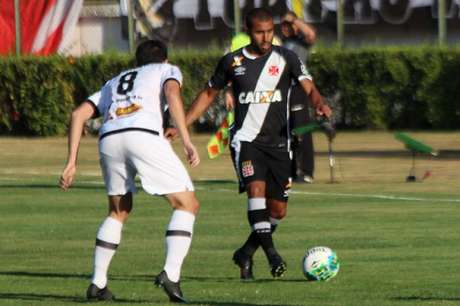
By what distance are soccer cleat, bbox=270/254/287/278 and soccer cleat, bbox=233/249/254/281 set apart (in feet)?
0.94

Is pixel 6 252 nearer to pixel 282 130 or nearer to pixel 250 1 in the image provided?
pixel 282 130

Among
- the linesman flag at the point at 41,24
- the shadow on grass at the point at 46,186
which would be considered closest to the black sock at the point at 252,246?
the shadow on grass at the point at 46,186

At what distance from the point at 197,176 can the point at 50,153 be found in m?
6.21

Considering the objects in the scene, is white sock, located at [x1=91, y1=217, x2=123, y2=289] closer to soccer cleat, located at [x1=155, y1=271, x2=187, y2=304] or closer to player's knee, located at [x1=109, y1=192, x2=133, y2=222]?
player's knee, located at [x1=109, y1=192, x2=133, y2=222]

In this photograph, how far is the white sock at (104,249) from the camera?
11.2 metres

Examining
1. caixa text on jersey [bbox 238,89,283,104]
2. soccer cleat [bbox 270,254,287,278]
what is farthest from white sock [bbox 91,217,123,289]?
caixa text on jersey [bbox 238,89,283,104]

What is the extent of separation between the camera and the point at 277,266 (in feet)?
40.9

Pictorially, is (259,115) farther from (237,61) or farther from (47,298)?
(47,298)

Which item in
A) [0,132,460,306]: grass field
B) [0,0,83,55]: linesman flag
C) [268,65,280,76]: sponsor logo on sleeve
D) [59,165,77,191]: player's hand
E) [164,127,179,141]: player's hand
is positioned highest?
[268,65,280,76]: sponsor logo on sleeve

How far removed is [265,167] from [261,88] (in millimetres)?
642

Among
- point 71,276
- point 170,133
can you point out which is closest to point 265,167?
point 170,133

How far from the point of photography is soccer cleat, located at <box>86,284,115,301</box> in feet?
36.6

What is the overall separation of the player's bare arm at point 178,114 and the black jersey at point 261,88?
1748 mm

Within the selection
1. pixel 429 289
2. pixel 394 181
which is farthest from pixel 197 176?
pixel 429 289
